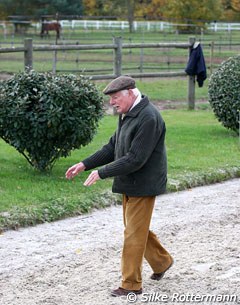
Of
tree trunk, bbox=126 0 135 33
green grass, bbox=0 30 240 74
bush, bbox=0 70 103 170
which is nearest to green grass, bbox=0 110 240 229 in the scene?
bush, bbox=0 70 103 170

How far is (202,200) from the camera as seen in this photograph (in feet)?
33.7

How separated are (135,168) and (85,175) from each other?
15.9ft

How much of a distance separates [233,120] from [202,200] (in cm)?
474

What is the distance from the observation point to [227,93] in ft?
47.9

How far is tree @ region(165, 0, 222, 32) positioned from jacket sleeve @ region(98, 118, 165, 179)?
44.3 meters

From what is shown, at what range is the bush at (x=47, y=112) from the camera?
1039 cm

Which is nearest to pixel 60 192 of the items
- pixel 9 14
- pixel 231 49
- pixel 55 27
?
pixel 231 49

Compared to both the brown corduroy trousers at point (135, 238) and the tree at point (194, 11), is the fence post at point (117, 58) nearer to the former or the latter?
the brown corduroy trousers at point (135, 238)

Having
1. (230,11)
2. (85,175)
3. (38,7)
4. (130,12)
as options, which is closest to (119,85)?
(85,175)

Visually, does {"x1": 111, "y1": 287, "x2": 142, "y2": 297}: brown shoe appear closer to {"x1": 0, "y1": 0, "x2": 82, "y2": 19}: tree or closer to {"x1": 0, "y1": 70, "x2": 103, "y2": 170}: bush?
{"x1": 0, "y1": 70, "x2": 103, "y2": 170}: bush

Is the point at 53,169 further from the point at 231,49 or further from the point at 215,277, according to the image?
the point at 231,49

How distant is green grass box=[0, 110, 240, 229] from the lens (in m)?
9.08

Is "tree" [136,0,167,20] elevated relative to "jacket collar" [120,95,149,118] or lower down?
lower down

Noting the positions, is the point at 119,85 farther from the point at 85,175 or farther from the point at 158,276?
the point at 85,175
